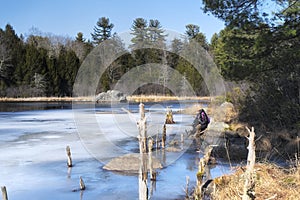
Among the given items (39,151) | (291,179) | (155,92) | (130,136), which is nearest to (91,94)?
(155,92)

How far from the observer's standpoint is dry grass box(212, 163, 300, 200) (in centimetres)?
477

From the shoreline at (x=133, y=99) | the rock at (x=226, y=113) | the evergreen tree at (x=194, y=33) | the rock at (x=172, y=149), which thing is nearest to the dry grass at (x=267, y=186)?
the rock at (x=172, y=149)

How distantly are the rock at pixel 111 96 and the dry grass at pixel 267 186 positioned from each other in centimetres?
2916

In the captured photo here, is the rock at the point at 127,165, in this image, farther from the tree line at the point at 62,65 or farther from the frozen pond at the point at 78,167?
the tree line at the point at 62,65

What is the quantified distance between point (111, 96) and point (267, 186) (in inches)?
1205

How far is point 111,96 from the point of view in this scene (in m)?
35.2

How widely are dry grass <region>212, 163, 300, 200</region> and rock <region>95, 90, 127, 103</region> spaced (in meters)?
29.2

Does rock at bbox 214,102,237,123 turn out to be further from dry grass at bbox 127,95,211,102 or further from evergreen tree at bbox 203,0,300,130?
dry grass at bbox 127,95,211,102

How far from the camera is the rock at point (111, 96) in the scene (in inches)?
1373

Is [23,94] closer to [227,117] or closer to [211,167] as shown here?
[227,117]

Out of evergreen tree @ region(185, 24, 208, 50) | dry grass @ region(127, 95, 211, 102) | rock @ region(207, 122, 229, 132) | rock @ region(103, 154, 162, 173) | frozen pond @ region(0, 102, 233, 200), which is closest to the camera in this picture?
frozen pond @ region(0, 102, 233, 200)

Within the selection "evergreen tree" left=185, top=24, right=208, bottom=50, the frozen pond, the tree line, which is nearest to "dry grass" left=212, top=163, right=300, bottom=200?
the frozen pond

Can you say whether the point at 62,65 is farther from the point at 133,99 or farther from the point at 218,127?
the point at 218,127

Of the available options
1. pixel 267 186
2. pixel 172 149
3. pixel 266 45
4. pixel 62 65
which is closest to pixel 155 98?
pixel 62 65
